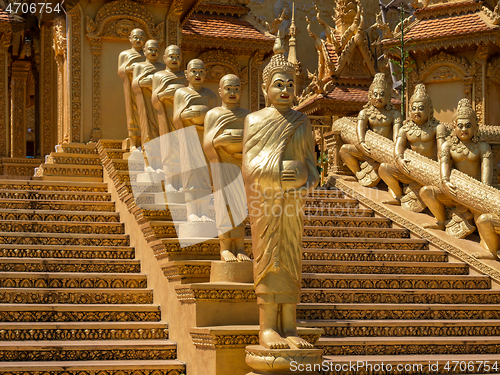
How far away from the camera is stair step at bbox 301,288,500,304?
8.14 metres

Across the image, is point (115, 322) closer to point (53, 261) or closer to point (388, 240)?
point (53, 261)

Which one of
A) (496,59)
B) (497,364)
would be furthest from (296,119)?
(496,59)

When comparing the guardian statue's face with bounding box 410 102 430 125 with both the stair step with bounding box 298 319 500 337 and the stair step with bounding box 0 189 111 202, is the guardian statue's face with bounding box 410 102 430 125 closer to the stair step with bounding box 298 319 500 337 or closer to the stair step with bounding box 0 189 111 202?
the stair step with bounding box 298 319 500 337

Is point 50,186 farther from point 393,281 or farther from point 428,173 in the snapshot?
point 428,173

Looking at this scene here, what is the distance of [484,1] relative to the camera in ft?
57.9

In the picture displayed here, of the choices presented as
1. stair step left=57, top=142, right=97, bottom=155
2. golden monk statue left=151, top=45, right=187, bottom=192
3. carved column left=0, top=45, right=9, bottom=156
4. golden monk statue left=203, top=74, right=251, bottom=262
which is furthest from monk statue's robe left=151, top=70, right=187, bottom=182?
carved column left=0, top=45, right=9, bottom=156

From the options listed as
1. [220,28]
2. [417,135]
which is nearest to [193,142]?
[417,135]

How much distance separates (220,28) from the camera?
20062 mm

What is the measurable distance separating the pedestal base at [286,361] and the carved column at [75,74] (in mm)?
9297

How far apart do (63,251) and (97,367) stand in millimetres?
2171

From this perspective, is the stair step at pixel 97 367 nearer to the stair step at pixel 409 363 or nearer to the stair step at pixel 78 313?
the stair step at pixel 78 313

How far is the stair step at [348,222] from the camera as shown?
10156 millimetres

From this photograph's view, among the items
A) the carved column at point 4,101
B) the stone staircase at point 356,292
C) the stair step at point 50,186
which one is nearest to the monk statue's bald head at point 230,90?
the stone staircase at point 356,292

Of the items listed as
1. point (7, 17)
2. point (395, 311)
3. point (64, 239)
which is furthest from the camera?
point (7, 17)
